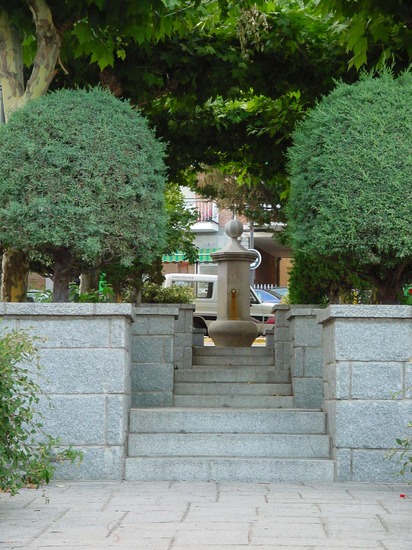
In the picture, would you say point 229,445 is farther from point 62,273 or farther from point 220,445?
point 62,273

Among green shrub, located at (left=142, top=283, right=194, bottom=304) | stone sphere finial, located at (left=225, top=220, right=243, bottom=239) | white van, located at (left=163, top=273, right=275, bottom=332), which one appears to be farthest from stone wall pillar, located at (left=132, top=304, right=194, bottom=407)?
white van, located at (left=163, top=273, right=275, bottom=332)

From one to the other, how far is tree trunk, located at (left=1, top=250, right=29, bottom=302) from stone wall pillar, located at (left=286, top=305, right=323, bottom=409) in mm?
3046

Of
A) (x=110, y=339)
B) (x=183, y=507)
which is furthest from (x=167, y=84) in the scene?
(x=183, y=507)

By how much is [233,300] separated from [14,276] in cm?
668

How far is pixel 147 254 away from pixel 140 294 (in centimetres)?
912

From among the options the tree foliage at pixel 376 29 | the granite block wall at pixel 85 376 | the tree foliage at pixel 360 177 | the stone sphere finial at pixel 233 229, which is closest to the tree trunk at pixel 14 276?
the granite block wall at pixel 85 376

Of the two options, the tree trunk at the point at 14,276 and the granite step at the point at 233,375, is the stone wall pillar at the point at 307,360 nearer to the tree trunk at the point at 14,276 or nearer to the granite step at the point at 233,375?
the granite step at the point at 233,375

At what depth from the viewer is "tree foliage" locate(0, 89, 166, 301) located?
8227 mm

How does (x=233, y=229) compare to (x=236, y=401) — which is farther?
(x=233, y=229)

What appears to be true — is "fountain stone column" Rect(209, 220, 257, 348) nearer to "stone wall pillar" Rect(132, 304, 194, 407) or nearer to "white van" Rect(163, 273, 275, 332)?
"stone wall pillar" Rect(132, 304, 194, 407)

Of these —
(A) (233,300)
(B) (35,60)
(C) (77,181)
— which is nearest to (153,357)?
(C) (77,181)

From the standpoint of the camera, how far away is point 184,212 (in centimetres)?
2497

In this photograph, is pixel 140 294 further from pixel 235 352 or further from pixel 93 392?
pixel 93 392

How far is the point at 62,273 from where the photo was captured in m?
8.86
